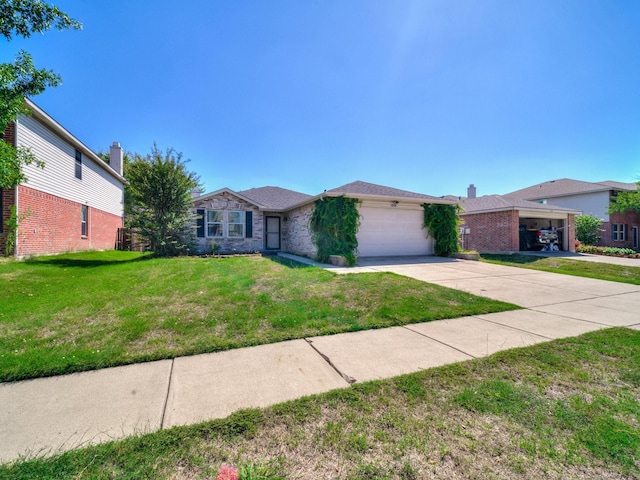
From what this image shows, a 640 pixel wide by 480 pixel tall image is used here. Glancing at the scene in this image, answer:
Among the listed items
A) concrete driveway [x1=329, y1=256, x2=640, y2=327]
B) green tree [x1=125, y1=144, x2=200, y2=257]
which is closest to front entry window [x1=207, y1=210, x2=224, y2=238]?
green tree [x1=125, y1=144, x2=200, y2=257]

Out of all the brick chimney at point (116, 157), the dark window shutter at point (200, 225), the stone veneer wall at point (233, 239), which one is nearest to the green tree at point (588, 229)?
the stone veneer wall at point (233, 239)

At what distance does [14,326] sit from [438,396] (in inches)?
220

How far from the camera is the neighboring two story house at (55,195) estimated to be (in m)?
9.14

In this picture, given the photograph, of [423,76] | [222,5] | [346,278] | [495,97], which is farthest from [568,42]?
[222,5]

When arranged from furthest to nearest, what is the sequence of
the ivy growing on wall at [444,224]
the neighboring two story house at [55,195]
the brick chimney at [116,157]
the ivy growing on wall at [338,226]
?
1. the brick chimney at [116,157]
2. the ivy growing on wall at [444,224]
3. the ivy growing on wall at [338,226]
4. the neighboring two story house at [55,195]

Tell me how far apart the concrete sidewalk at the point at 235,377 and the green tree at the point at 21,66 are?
7.37m

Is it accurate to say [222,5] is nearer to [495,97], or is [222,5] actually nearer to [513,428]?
[495,97]

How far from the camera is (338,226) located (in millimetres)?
10953

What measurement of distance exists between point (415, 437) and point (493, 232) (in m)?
17.5

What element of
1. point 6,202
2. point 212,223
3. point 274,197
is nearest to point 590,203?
point 274,197

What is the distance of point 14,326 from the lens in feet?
12.7

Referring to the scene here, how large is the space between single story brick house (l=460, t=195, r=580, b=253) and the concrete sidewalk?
11.8m

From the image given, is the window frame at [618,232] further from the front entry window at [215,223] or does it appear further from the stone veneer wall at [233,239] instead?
the front entry window at [215,223]

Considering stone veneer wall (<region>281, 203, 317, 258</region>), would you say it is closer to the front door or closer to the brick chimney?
the front door
